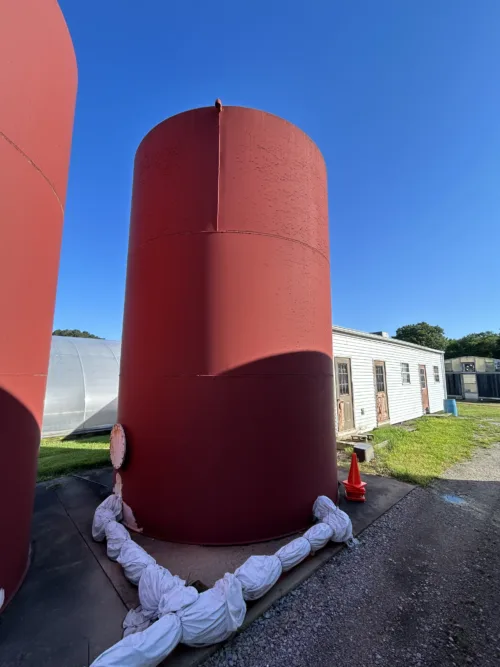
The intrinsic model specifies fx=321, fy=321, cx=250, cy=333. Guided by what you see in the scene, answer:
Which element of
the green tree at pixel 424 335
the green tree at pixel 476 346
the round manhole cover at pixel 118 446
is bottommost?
the round manhole cover at pixel 118 446

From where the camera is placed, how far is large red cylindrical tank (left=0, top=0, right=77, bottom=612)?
2.76 meters

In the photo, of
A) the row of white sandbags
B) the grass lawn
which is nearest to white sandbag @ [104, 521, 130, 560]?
the row of white sandbags

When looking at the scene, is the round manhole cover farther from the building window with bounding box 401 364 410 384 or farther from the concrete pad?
the building window with bounding box 401 364 410 384

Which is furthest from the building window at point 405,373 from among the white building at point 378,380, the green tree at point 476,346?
the green tree at point 476,346

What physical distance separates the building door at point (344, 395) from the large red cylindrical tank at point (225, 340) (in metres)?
5.02

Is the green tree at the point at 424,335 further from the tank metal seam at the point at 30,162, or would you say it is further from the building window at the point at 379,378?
the tank metal seam at the point at 30,162

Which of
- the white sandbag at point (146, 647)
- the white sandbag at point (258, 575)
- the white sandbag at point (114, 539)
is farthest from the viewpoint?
the white sandbag at point (114, 539)

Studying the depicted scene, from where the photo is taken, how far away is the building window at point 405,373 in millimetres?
13812

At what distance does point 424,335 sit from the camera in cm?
4844

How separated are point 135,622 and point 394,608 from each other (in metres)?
2.29

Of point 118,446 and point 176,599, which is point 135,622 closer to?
point 176,599

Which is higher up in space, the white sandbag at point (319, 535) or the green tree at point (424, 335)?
the green tree at point (424, 335)

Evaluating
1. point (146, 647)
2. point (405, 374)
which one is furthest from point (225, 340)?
point (405, 374)

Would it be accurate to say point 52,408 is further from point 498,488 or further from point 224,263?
point 498,488
